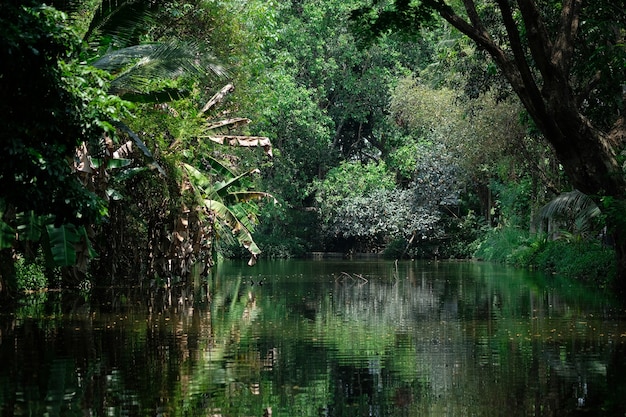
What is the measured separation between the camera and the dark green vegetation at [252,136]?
36.1 feet

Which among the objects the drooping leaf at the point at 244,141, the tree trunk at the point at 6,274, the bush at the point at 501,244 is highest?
the drooping leaf at the point at 244,141

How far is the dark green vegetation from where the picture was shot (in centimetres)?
1100

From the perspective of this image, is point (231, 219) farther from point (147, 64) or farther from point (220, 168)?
point (147, 64)

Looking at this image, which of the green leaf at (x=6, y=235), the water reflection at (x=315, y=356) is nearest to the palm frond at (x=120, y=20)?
the green leaf at (x=6, y=235)

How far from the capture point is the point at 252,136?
3256cm

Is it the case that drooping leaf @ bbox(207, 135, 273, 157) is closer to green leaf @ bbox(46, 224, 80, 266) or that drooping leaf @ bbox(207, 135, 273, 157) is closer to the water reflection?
the water reflection

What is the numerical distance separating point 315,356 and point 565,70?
30.7ft

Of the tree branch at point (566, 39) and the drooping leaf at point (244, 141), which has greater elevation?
the tree branch at point (566, 39)

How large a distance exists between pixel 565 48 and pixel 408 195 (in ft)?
115

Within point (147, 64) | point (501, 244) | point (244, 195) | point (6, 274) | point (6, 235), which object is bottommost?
point (6, 274)

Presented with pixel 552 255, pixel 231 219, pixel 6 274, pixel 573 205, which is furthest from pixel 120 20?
pixel 552 255

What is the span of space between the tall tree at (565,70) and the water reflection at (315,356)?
8.32ft

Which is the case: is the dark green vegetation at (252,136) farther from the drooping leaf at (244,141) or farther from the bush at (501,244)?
the bush at (501,244)

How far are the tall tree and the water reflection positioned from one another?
2.54 m
